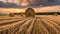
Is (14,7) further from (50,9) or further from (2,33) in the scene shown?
(2,33)

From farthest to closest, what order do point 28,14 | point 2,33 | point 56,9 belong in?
point 56,9 < point 28,14 < point 2,33

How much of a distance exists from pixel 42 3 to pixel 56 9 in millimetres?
612

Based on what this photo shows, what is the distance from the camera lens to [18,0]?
6.38m

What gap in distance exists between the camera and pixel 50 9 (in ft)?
20.4

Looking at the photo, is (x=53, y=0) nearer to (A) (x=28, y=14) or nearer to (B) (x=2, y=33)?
(A) (x=28, y=14)

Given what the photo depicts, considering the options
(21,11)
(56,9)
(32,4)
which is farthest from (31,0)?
(56,9)

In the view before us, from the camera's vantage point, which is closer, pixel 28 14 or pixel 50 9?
pixel 28 14

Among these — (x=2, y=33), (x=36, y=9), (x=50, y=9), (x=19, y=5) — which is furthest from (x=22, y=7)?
(x=2, y=33)

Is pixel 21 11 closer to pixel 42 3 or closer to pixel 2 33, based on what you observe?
pixel 42 3

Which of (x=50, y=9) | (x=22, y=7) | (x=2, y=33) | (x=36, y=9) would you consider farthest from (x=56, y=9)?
(x=2, y=33)

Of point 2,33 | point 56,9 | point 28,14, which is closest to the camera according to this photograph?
point 2,33

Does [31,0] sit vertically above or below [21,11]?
above

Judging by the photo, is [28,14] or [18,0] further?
[18,0]

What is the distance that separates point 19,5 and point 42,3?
937 mm
